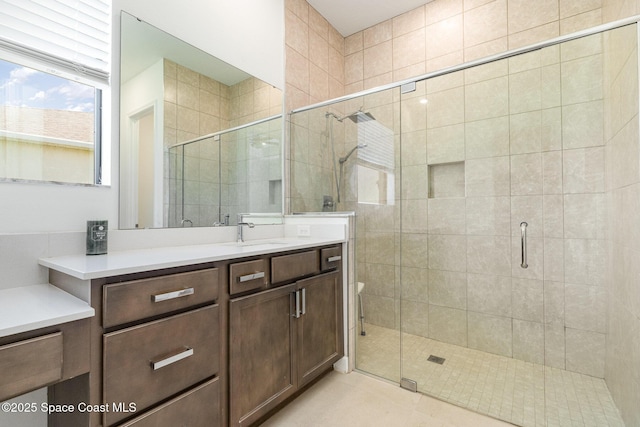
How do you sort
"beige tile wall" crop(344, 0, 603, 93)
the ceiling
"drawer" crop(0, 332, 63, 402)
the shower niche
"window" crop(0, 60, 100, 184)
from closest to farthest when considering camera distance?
"drawer" crop(0, 332, 63, 402) → "window" crop(0, 60, 100, 184) → "beige tile wall" crop(344, 0, 603, 93) → the shower niche → the ceiling

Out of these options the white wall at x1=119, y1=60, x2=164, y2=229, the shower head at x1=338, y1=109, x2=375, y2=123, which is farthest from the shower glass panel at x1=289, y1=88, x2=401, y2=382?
the white wall at x1=119, y1=60, x2=164, y2=229

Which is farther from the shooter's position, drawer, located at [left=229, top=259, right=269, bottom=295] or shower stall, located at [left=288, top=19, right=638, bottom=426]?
shower stall, located at [left=288, top=19, right=638, bottom=426]

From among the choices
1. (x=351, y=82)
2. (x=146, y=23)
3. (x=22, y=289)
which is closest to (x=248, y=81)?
(x=146, y=23)

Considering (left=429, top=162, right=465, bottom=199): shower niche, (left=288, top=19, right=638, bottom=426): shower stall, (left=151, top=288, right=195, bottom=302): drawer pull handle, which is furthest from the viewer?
(left=429, top=162, right=465, bottom=199): shower niche

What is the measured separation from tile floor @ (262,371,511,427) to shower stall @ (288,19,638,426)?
10cm

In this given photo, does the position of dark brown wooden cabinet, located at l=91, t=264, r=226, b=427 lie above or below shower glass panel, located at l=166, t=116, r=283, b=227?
below

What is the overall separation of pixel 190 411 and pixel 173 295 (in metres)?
0.45

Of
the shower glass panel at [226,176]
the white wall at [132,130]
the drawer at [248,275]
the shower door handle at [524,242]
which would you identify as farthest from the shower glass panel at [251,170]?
the shower door handle at [524,242]

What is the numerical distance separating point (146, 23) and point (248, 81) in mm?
705

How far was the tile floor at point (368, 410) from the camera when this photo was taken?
1.54 metres

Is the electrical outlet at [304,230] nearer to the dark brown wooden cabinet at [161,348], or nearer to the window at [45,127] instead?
the dark brown wooden cabinet at [161,348]

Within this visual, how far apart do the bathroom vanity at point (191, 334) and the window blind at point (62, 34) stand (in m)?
0.87

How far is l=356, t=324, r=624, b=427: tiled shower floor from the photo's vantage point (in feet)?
5.22

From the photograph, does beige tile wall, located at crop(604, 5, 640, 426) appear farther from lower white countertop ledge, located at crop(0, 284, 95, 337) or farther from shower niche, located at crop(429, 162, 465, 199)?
lower white countertop ledge, located at crop(0, 284, 95, 337)
